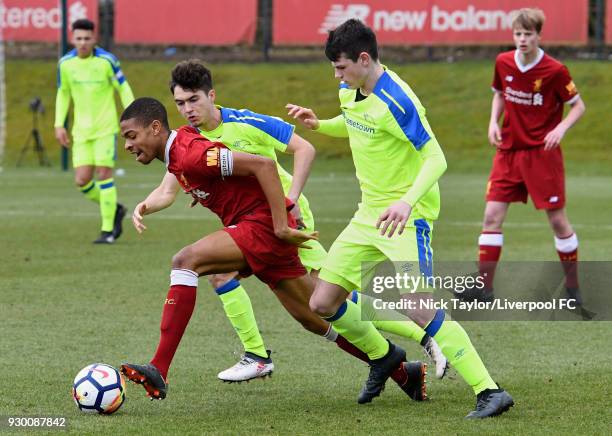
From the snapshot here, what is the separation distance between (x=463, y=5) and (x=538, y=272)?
1712 centimetres

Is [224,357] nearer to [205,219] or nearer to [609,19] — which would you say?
[205,219]

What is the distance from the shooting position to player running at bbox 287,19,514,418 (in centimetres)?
545

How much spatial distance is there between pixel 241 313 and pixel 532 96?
3304mm

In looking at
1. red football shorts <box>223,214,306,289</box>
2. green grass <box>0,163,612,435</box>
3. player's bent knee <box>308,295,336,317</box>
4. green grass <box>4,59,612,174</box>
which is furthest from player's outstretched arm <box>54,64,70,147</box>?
green grass <box>4,59,612,174</box>

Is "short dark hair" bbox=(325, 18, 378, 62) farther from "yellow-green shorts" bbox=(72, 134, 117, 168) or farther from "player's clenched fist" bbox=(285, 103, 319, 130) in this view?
"yellow-green shorts" bbox=(72, 134, 117, 168)

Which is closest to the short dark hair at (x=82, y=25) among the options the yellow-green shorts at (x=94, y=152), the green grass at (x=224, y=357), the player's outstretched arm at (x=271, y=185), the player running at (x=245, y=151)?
the yellow-green shorts at (x=94, y=152)

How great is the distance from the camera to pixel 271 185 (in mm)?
5676

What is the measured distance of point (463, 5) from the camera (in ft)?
87.0

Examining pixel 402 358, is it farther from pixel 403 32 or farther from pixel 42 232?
pixel 403 32

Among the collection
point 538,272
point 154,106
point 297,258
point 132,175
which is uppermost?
point 154,106

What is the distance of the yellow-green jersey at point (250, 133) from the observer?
6.52m

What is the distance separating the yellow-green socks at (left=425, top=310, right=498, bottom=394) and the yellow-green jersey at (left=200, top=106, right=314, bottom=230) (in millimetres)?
1523

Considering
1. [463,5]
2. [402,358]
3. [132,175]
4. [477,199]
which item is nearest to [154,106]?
[402,358]

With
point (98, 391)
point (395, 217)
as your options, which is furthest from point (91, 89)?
point (395, 217)
